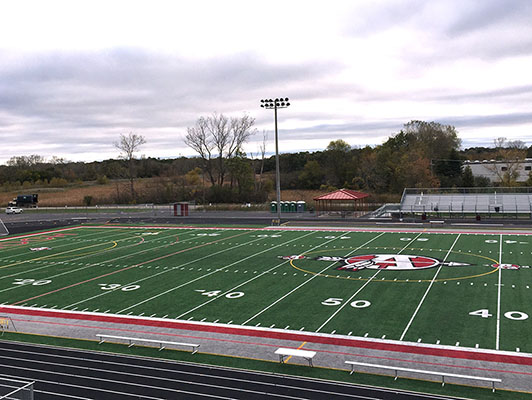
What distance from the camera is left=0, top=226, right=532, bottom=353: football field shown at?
17031 mm

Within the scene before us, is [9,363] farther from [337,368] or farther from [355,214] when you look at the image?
[355,214]

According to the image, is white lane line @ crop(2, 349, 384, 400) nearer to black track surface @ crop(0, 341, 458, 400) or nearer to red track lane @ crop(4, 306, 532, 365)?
black track surface @ crop(0, 341, 458, 400)

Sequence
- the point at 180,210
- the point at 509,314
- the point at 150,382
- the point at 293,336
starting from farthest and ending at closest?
1. the point at 180,210
2. the point at 509,314
3. the point at 293,336
4. the point at 150,382

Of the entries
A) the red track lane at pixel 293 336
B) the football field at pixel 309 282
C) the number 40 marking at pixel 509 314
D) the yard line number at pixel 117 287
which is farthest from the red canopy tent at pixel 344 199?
the red track lane at pixel 293 336

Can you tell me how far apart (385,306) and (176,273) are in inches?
456

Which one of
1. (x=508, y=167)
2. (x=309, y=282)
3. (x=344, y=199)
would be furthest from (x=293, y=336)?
(x=508, y=167)

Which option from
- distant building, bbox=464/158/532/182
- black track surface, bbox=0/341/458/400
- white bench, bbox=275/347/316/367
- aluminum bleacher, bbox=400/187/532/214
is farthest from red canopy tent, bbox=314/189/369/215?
black track surface, bbox=0/341/458/400

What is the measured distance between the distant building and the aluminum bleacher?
2729 centimetres

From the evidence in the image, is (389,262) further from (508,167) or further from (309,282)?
(508,167)

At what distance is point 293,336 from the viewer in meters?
15.9

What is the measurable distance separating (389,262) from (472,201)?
31.9 meters

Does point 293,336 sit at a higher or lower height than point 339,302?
lower

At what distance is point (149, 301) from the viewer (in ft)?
68.1

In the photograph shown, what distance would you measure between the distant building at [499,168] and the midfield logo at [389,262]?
59.6 meters
